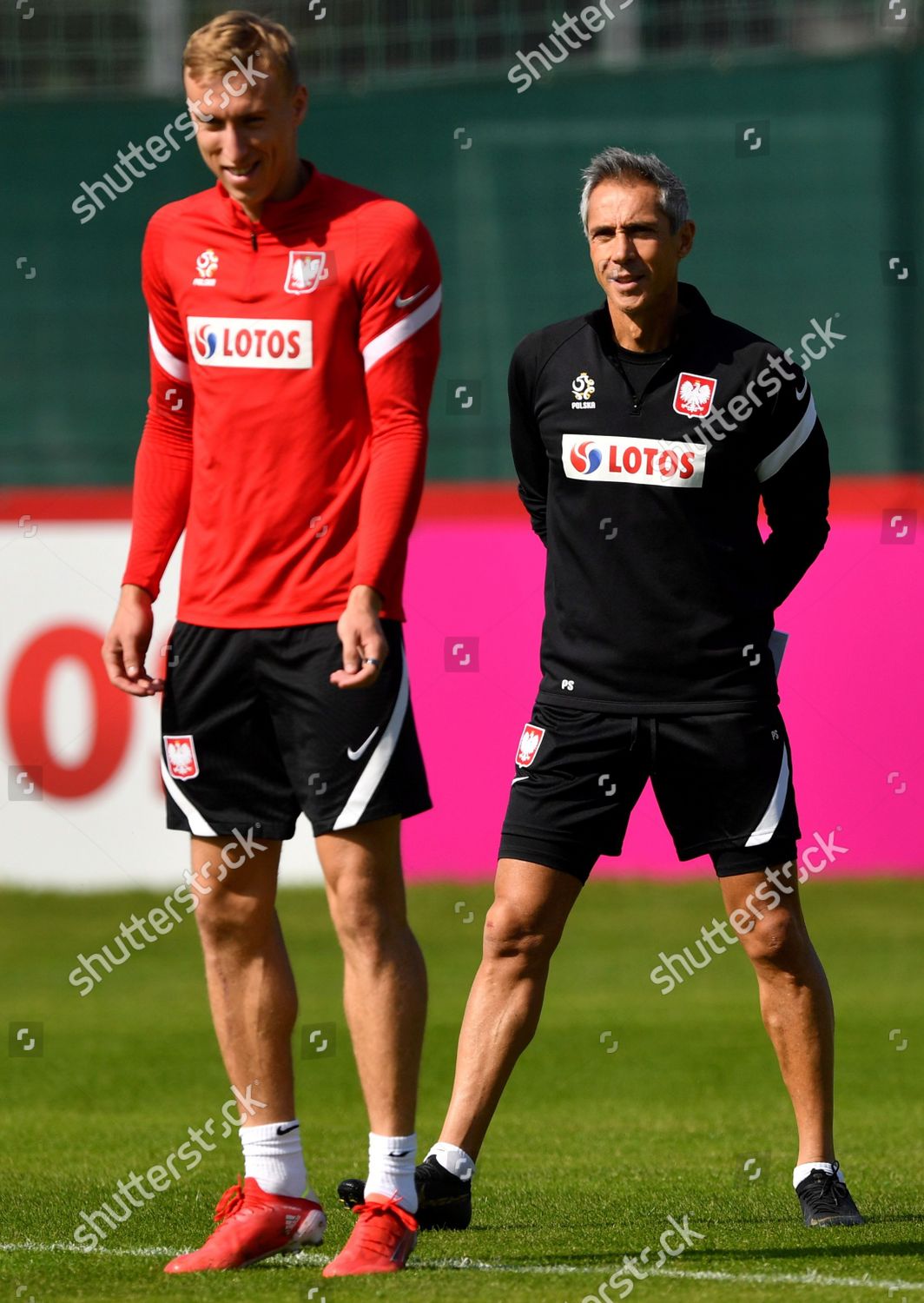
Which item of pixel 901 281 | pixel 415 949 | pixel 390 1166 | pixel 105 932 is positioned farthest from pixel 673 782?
pixel 901 281

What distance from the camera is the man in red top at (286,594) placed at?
13.4 ft

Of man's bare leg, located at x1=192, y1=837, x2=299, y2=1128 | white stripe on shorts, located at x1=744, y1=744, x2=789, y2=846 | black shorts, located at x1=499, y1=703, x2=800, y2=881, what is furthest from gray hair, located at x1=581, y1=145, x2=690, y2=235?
man's bare leg, located at x1=192, y1=837, x2=299, y2=1128

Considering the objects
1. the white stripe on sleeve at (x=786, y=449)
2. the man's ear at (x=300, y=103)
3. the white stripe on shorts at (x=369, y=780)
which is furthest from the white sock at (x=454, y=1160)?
the man's ear at (x=300, y=103)

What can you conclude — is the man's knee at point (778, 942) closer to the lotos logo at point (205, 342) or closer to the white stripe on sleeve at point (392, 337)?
the white stripe on sleeve at point (392, 337)

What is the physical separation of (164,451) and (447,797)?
23.4 ft

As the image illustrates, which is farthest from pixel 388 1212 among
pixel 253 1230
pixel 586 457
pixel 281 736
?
pixel 586 457

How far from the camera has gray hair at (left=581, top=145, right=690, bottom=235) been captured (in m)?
4.58

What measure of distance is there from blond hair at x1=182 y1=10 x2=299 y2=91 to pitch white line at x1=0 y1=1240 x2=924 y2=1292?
232 centimetres

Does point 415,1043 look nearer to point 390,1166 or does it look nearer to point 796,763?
point 390,1166

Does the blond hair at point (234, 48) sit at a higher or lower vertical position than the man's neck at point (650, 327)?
higher

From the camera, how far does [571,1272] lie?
4.12m

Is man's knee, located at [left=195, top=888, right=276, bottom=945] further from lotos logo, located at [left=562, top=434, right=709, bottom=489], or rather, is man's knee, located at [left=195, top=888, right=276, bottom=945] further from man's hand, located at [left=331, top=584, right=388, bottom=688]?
lotos logo, located at [left=562, top=434, right=709, bottom=489]

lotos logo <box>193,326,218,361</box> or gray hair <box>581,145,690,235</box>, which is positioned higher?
gray hair <box>581,145,690,235</box>

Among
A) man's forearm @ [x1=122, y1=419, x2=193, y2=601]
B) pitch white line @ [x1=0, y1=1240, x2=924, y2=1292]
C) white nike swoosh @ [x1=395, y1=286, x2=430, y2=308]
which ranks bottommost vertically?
pitch white line @ [x1=0, y1=1240, x2=924, y2=1292]
